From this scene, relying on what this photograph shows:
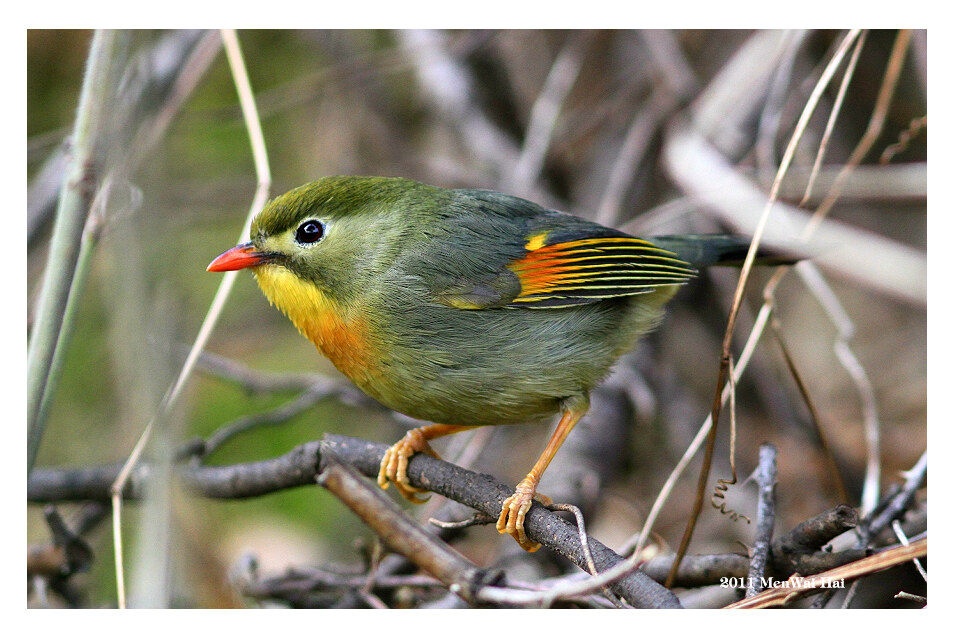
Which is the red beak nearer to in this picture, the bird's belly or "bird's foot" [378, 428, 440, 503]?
the bird's belly

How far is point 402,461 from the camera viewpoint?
288 centimetres

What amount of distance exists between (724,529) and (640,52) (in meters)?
2.67

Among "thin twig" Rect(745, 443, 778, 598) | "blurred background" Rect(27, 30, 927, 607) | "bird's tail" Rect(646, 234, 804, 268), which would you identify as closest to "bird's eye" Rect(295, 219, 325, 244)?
"blurred background" Rect(27, 30, 927, 607)

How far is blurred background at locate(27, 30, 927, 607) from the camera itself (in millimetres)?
3213

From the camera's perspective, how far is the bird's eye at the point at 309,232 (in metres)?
2.76

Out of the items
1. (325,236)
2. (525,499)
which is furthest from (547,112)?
(525,499)

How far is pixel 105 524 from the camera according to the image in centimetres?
334

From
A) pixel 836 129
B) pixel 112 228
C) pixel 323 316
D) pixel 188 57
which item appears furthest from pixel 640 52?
pixel 112 228

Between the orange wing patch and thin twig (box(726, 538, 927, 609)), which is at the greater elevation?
the orange wing patch

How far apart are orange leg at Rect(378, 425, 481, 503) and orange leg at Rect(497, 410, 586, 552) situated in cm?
29

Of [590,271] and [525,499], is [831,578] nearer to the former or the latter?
[525,499]

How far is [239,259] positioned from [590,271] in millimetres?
1229

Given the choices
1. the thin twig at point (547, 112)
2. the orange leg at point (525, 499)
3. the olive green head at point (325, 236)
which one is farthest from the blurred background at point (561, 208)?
the orange leg at point (525, 499)
